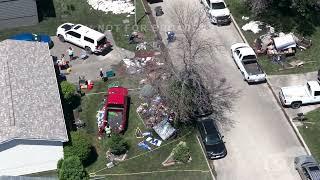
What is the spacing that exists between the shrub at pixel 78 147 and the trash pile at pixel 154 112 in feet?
18.6

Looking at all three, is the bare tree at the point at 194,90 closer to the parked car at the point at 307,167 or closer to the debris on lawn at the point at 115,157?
the debris on lawn at the point at 115,157

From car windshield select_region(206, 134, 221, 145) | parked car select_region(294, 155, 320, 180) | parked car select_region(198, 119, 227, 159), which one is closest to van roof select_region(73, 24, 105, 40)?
parked car select_region(198, 119, 227, 159)

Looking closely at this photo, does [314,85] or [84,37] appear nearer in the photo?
[314,85]

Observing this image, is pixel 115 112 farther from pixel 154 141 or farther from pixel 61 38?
pixel 61 38

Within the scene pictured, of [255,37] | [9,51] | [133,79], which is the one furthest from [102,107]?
[255,37]

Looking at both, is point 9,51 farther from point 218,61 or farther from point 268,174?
point 268,174

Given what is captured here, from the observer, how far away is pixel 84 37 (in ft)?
167

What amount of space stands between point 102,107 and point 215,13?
1488cm

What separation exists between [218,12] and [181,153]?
17677 millimetres

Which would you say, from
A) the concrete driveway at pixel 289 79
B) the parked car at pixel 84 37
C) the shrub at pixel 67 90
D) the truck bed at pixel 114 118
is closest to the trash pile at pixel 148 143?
the truck bed at pixel 114 118

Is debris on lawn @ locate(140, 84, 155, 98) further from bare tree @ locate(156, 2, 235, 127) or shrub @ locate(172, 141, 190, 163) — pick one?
shrub @ locate(172, 141, 190, 163)

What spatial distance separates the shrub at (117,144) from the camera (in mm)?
41094

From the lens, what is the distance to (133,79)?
48.2 meters

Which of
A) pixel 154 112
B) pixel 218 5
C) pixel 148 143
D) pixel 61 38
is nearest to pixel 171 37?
pixel 218 5
